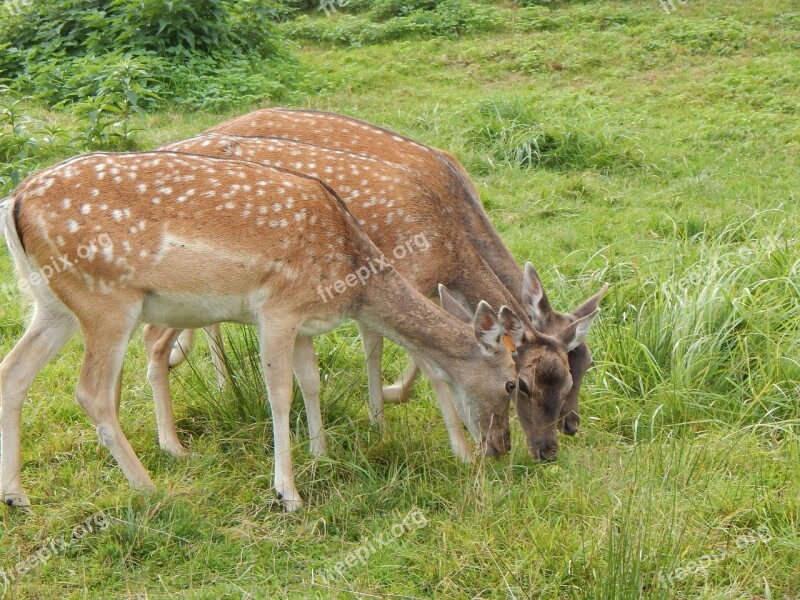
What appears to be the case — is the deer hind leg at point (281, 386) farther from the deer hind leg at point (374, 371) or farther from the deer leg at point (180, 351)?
the deer leg at point (180, 351)

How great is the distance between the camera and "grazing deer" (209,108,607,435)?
609 centimetres

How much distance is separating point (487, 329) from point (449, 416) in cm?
70

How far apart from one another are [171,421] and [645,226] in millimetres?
4652

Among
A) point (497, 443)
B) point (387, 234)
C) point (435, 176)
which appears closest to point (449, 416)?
point (497, 443)

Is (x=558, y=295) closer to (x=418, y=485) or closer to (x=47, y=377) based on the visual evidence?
(x=418, y=485)

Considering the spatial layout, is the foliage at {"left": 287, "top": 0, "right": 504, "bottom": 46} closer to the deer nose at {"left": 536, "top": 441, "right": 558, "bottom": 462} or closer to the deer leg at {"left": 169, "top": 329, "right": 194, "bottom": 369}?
the deer leg at {"left": 169, "top": 329, "right": 194, "bottom": 369}

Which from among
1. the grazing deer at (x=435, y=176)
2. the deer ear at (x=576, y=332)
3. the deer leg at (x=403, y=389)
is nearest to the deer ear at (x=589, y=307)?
the grazing deer at (x=435, y=176)

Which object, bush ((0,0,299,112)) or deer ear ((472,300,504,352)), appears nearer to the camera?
deer ear ((472,300,504,352))

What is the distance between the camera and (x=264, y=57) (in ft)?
43.4

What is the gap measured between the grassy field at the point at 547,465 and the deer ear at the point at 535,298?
64cm

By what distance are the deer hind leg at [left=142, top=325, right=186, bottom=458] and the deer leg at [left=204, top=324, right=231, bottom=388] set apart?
22cm

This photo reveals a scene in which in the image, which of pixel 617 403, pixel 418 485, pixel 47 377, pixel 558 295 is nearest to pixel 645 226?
pixel 558 295

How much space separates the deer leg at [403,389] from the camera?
6591 millimetres

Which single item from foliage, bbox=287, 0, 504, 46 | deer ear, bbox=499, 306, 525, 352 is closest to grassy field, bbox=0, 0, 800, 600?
deer ear, bbox=499, 306, 525, 352
